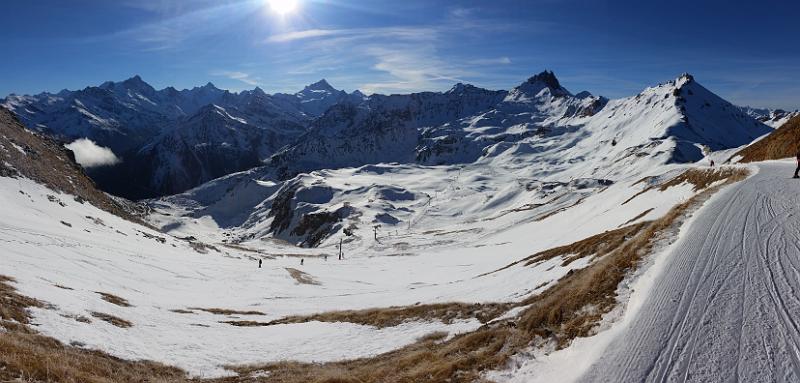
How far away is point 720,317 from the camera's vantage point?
30.9 feet

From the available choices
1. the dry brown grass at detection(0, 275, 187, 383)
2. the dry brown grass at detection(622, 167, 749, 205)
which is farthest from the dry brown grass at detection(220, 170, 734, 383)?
the dry brown grass at detection(622, 167, 749, 205)

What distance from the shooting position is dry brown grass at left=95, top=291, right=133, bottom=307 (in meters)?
23.5

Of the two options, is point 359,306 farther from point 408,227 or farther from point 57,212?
point 408,227

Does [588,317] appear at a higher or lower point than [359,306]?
higher

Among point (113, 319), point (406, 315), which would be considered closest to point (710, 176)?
point (406, 315)

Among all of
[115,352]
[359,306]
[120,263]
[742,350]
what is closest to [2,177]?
[120,263]

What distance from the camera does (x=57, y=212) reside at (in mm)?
52625

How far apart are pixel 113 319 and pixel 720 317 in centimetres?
2172

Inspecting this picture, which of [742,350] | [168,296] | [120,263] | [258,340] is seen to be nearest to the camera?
[742,350]

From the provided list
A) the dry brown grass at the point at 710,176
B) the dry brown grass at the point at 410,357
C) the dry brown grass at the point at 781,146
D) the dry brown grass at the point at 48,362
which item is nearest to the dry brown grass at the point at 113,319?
the dry brown grass at the point at 48,362

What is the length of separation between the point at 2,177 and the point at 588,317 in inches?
2654

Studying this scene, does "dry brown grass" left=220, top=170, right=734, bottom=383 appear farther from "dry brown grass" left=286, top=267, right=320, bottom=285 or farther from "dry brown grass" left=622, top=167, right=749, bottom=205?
"dry brown grass" left=286, top=267, right=320, bottom=285

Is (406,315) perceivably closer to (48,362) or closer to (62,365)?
(62,365)

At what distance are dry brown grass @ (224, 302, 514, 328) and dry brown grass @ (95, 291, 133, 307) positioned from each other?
218 inches
